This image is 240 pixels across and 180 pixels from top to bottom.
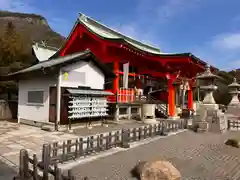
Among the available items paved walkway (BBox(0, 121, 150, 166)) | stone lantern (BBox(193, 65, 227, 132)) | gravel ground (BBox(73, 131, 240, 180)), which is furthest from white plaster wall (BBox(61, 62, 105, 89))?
stone lantern (BBox(193, 65, 227, 132))

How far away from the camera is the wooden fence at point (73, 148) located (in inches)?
193

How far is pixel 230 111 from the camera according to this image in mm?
24141

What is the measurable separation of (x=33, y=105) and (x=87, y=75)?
404cm

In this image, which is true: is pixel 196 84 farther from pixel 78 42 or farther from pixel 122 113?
pixel 78 42

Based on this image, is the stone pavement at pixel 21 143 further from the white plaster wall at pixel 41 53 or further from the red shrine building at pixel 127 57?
the white plaster wall at pixel 41 53

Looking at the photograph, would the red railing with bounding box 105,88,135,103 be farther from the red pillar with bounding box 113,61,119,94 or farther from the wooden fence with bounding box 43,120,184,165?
the wooden fence with bounding box 43,120,184,165

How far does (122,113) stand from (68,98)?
6761mm

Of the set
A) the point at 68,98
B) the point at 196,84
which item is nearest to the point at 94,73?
the point at 68,98

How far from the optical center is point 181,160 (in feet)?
24.0

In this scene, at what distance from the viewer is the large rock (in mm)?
5238

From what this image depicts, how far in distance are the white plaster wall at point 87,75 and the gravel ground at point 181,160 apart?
6.37 m

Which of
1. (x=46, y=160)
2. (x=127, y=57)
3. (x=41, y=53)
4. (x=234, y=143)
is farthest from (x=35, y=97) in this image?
(x=41, y=53)

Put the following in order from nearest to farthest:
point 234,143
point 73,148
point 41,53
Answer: point 73,148 → point 234,143 → point 41,53

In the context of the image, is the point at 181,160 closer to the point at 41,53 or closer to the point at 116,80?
the point at 116,80
